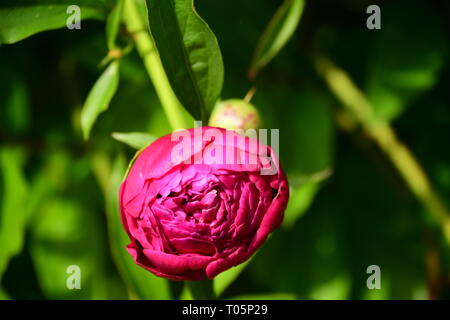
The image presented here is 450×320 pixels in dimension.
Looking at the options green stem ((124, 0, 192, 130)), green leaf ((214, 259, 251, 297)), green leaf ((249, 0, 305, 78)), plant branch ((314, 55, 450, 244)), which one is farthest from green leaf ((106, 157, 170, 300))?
plant branch ((314, 55, 450, 244))

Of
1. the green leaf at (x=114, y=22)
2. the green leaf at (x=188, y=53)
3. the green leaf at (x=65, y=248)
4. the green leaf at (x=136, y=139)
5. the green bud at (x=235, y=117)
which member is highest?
the green leaf at (x=114, y=22)

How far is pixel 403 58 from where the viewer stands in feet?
3.95

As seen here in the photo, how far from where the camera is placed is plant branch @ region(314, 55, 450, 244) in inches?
45.8

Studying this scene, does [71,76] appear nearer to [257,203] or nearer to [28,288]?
[28,288]

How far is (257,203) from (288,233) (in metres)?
0.54

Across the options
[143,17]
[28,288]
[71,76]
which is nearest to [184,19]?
[143,17]

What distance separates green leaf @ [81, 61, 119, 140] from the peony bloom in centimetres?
17

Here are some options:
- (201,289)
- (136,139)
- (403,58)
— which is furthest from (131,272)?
(403,58)

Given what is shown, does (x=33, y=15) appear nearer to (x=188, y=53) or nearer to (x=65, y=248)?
(x=188, y=53)

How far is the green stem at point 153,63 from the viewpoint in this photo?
2.75 ft

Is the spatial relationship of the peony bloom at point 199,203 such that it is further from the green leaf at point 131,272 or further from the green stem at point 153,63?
the green leaf at point 131,272

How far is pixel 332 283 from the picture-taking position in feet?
3.88

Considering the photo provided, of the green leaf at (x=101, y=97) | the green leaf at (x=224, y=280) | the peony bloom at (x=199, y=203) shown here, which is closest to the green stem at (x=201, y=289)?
the green leaf at (x=224, y=280)

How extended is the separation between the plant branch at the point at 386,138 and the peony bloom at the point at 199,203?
51cm
